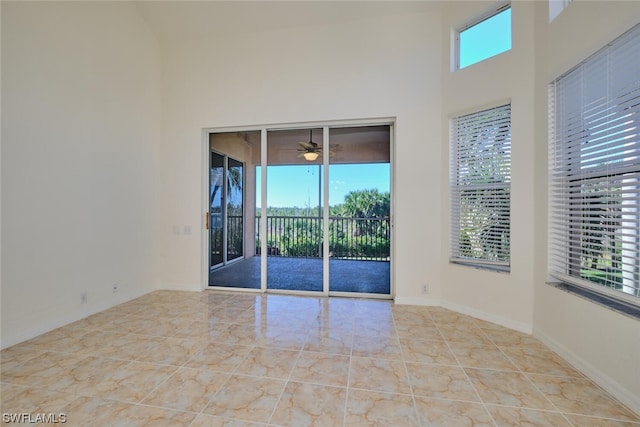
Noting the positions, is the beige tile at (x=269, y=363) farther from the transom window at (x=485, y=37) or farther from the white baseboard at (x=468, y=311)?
the transom window at (x=485, y=37)

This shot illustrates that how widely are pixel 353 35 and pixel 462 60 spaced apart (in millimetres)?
1353

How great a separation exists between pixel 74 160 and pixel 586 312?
4664 mm

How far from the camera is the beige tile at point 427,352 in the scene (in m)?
2.05

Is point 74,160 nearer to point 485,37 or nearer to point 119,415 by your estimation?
point 119,415

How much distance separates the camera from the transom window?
273cm

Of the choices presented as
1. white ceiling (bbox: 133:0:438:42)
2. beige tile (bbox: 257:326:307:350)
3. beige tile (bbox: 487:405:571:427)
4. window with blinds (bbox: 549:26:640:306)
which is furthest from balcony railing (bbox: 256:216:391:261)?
white ceiling (bbox: 133:0:438:42)

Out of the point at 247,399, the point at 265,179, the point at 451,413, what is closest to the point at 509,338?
the point at 451,413

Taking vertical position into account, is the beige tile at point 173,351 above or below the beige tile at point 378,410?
above

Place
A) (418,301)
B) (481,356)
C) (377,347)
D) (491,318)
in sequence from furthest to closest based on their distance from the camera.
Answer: (418,301) < (491,318) < (377,347) < (481,356)

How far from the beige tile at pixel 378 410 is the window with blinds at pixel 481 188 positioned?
194 cm

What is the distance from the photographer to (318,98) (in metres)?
3.45

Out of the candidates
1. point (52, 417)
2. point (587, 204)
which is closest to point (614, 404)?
point (587, 204)

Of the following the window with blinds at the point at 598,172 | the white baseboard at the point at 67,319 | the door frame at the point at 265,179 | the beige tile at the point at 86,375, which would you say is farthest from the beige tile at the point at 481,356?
the white baseboard at the point at 67,319

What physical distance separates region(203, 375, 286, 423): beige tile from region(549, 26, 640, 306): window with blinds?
92.4 inches
